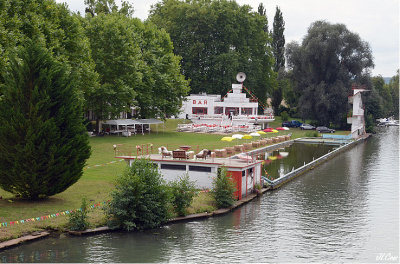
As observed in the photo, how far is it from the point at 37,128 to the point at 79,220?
572cm

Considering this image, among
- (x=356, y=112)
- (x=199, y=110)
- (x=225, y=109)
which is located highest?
(x=225, y=109)

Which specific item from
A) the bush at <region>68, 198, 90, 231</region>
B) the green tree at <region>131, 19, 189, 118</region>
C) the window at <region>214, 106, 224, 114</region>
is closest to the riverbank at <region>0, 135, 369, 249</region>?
the bush at <region>68, 198, 90, 231</region>

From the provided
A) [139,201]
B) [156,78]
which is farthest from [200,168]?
[156,78]

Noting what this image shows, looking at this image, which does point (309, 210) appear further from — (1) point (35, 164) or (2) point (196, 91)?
(2) point (196, 91)

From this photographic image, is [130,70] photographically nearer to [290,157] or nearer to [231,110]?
[290,157]

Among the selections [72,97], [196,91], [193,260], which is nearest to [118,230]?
[193,260]

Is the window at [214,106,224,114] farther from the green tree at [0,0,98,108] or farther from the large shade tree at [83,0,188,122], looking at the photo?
the green tree at [0,0,98,108]

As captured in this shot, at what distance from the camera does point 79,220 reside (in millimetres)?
24047

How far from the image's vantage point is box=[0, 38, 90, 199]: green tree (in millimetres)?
25375

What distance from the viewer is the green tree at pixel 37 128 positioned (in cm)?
2538

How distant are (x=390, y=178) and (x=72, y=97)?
31403mm

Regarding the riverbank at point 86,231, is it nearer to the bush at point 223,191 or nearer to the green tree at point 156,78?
the bush at point 223,191

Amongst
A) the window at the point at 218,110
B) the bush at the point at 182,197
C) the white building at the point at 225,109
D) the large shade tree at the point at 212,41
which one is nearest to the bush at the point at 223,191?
the bush at the point at 182,197

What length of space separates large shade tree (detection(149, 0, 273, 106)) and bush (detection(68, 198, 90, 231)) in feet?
237
